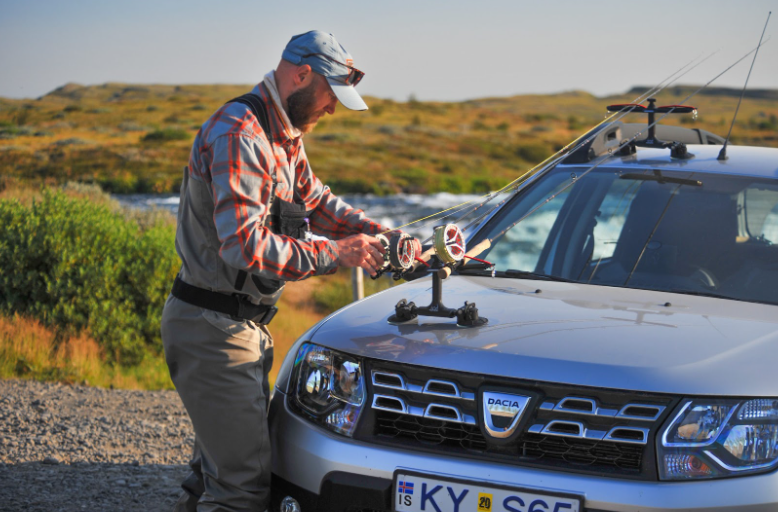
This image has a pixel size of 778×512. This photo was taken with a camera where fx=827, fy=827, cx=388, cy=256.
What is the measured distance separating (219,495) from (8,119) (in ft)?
33.8

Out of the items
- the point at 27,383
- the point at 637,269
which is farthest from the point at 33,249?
the point at 637,269

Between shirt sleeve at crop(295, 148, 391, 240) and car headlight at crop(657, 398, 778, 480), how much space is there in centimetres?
159

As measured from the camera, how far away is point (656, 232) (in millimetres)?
3672

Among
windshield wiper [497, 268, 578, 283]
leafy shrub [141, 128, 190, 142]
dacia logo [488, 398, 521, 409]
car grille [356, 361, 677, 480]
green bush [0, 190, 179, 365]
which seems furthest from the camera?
leafy shrub [141, 128, 190, 142]

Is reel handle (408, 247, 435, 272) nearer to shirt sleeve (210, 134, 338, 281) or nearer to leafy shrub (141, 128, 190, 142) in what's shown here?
shirt sleeve (210, 134, 338, 281)

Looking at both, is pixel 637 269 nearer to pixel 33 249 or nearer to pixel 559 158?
pixel 559 158

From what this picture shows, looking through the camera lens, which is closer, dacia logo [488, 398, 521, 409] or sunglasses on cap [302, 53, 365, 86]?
dacia logo [488, 398, 521, 409]

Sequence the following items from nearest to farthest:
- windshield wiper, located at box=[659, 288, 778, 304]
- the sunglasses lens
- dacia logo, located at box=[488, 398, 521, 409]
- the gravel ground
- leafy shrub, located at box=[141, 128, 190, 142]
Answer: dacia logo, located at box=[488, 398, 521, 409] → the sunglasses lens → windshield wiper, located at box=[659, 288, 778, 304] → the gravel ground → leafy shrub, located at box=[141, 128, 190, 142]

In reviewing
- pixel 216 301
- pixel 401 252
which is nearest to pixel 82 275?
pixel 216 301

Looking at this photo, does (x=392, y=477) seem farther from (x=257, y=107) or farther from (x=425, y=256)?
(x=257, y=107)

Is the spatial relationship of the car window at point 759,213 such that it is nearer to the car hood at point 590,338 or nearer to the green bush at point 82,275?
the car hood at point 590,338

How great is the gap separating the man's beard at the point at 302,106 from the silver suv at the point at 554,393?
29.9 inches

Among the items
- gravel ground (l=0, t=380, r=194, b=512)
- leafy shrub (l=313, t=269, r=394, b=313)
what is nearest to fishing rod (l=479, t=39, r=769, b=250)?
gravel ground (l=0, t=380, r=194, b=512)

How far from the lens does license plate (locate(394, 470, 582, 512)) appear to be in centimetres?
234
